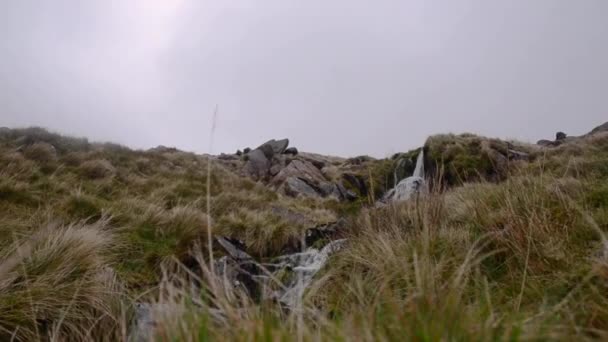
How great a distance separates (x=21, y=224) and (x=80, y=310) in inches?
90.0

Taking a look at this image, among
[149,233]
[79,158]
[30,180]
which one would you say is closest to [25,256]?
[149,233]

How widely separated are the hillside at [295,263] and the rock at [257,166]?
1180cm

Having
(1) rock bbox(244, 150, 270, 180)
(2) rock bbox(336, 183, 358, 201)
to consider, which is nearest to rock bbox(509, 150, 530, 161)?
(2) rock bbox(336, 183, 358, 201)

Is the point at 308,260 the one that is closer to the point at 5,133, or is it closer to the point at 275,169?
the point at 5,133

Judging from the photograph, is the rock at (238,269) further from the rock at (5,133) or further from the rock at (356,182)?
the rock at (356,182)

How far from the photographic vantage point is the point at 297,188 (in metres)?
16.6

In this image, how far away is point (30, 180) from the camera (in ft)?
23.3

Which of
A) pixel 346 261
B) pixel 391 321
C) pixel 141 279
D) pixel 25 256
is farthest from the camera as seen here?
pixel 141 279

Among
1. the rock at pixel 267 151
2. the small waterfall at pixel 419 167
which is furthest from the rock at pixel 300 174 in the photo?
the small waterfall at pixel 419 167

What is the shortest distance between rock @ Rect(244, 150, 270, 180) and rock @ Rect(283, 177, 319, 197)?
439 centimetres

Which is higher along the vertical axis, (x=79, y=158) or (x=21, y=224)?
(x=79, y=158)

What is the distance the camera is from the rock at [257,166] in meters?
21.5

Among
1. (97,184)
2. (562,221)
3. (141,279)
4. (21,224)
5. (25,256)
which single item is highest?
(97,184)

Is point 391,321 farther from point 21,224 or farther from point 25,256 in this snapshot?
point 21,224
